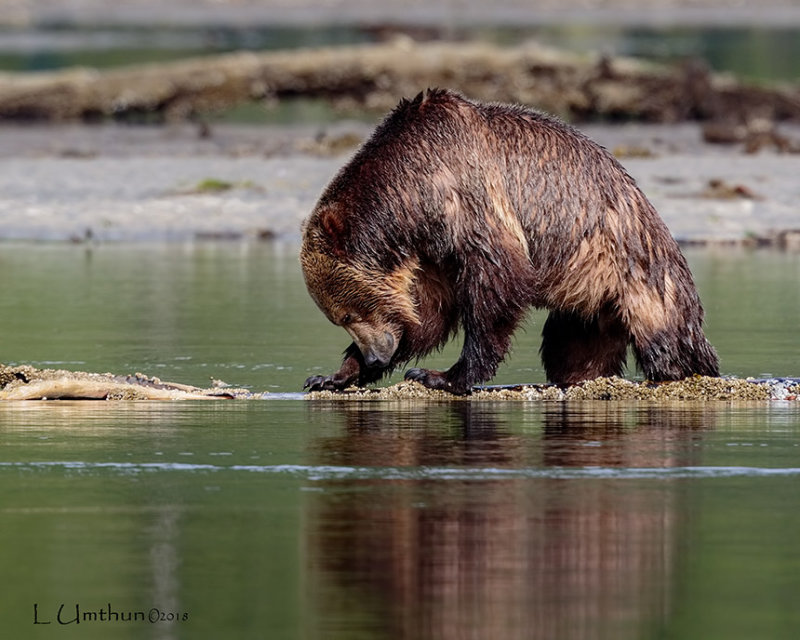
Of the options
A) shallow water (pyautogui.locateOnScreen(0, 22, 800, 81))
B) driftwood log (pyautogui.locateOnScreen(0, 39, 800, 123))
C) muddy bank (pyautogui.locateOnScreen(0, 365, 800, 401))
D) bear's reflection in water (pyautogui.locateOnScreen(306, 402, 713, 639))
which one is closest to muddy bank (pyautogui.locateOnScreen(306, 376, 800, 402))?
muddy bank (pyautogui.locateOnScreen(0, 365, 800, 401))

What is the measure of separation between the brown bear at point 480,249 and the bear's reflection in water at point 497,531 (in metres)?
0.80

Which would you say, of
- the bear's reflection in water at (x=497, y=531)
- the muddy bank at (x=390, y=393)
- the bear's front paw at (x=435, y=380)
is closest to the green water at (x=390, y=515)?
the bear's reflection in water at (x=497, y=531)

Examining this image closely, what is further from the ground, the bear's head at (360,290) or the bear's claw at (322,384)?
the bear's head at (360,290)

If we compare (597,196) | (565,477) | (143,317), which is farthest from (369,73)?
(565,477)

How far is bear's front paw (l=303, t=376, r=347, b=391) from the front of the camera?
Answer: 30.0 ft

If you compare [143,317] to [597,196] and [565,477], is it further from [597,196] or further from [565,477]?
[565,477]

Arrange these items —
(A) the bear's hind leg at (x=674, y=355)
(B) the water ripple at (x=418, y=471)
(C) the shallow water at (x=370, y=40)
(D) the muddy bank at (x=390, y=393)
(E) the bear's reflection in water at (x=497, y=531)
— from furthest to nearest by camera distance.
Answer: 1. (C) the shallow water at (x=370, y=40)
2. (A) the bear's hind leg at (x=674, y=355)
3. (D) the muddy bank at (x=390, y=393)
4. (B) the water ripple at (x=418, y=471)
5. (E) the bear's reflection in water at (x=497, y=531)

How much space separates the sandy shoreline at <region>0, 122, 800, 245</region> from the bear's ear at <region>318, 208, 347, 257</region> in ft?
27.9

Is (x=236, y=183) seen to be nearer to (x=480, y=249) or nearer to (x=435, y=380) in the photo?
Answer: (x=435, y=380)

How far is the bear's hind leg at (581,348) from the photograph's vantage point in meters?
9.27

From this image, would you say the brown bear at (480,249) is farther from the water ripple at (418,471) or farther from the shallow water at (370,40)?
the shallow water at (370,40)

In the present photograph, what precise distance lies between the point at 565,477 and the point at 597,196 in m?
2.46

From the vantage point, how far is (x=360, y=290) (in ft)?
29.1

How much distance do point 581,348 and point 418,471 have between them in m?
2.53
